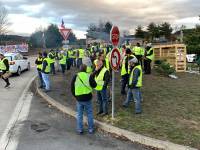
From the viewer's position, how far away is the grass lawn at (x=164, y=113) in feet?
28.0

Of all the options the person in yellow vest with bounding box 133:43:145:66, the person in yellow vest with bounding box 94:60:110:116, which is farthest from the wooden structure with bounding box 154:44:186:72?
the person in yellow vest with bounding box 94:60:110:116

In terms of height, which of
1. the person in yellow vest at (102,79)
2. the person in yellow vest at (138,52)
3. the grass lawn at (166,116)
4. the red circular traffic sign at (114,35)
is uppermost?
the red circular traffic sign at (114,35)

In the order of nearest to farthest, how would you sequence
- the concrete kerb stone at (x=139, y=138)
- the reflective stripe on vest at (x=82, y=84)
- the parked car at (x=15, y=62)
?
the concrete kerb stone at (x=139, y=138) → the reflective stripe on vest at (x=82, y=84) → the parked car at (x=15, y=62)

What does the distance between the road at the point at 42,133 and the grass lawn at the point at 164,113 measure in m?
0.76

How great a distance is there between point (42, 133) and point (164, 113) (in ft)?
11.7

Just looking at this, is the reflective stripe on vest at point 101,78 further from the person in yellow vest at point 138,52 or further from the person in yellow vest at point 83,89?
the person in yellow vest at point 138,52

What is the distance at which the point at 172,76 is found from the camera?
20.4m

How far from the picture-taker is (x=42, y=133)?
30.4ft

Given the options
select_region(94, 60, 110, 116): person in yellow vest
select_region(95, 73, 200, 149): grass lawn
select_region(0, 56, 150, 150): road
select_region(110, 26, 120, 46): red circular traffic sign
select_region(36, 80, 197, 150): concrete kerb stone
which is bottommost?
select_region(0, 56, 150, 150): road

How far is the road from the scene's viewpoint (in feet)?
26.7

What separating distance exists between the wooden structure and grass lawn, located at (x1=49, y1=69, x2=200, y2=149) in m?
7.35

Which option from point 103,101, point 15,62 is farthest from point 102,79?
point 15,62

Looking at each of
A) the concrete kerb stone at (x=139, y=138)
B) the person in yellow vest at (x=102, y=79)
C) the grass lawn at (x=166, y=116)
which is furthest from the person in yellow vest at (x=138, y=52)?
the person in yellow vest at (x=102, y=79)

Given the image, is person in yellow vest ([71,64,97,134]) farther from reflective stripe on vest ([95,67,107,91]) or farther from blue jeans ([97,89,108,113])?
blue jeans ([97,89,108,113])
